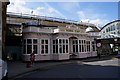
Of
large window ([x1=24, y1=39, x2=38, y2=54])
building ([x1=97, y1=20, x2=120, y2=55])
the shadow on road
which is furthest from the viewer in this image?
building ([x1=97, y1=20, x2=120, y2=55])

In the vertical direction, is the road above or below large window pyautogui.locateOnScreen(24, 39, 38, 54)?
below

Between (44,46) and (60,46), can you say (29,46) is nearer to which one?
(44,46)

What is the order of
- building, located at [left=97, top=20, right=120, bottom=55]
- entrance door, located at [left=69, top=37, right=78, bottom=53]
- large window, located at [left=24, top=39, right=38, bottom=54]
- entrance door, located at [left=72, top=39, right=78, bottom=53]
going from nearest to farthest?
large window, located at [left=24, top=39, right=38, bottom=54] < entrance door, located at [left=69, top=37, right=78, bottom=53] < entrance door, located at [left=72, top=39, right=78, bottom=53] < building, located at [left=97, top=20, right=120, bottom=55]

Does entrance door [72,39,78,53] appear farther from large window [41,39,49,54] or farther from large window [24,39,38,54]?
large window [24,39,38,54]

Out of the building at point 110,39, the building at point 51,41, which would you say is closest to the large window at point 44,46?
the building at point 51,41

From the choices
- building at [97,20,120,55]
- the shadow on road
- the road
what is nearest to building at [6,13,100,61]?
building at [97,20,120,55]

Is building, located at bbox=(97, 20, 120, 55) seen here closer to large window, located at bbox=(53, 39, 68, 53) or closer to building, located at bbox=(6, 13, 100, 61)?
building, located at bbox=(6, 13, 100, 61)

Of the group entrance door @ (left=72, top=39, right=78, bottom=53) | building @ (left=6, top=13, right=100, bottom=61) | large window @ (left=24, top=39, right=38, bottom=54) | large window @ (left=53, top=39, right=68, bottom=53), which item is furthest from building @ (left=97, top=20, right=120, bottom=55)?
large window @ (left=24, top=39, right=38, bottom=54)

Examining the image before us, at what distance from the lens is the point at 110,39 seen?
26344mm

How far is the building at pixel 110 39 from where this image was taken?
85.5ft

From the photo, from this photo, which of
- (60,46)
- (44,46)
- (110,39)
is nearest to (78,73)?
(60,46)

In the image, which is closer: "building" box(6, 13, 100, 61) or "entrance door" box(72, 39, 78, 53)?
"building" box(6, 13, 100, 61)

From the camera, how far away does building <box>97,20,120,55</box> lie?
85.5 ft

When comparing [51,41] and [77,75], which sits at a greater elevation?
[51,41]
